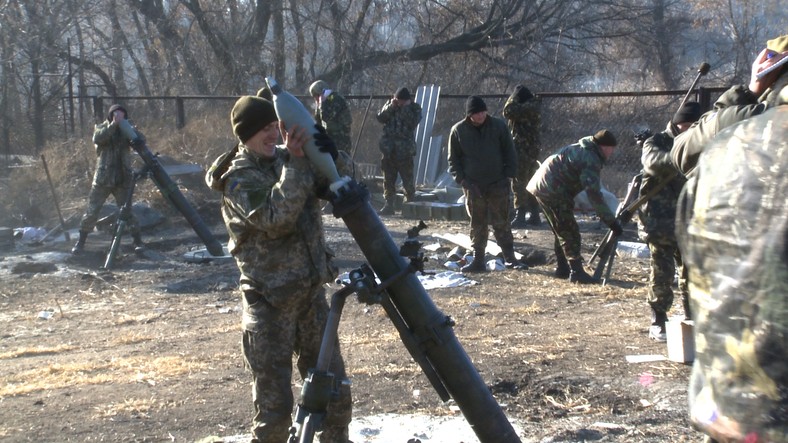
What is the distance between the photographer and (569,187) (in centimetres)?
880

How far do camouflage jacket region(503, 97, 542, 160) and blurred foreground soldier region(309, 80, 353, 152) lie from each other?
102 inches

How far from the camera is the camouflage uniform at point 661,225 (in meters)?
6.45

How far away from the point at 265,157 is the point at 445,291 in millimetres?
5100

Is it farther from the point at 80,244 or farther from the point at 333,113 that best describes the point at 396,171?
the point at 80,244

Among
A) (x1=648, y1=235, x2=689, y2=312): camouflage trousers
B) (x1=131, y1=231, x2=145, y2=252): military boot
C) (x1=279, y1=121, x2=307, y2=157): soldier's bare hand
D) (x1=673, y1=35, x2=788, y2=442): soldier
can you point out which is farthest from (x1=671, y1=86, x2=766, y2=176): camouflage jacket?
(x1=131, y1=231, x2=145, y2=252): military boot

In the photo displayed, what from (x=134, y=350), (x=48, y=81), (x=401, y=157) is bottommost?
(x=134, y=350)

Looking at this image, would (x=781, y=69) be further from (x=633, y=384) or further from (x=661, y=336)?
(x=661, y=336)

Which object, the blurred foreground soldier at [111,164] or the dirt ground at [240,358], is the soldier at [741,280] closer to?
the dirt ground at [240,358]

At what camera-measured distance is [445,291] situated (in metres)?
8.83

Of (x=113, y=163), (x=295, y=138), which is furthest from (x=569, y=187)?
(x=113, y=163)

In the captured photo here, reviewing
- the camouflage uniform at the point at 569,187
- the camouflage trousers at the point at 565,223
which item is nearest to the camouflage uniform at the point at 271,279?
the camouflage uniform at the point at 569,187

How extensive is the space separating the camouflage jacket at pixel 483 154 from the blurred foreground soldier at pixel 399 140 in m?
3.97

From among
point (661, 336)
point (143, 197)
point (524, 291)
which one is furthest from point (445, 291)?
point (143, 197)

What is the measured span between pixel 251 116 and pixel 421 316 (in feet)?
3.87
